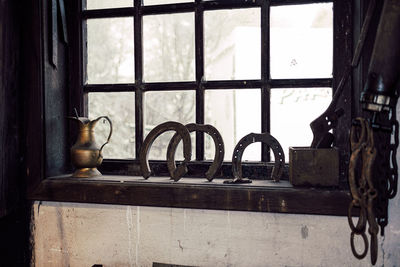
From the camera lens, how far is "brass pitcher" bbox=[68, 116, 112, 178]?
1350 millimetres

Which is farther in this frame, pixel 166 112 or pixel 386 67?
pixel 166 112

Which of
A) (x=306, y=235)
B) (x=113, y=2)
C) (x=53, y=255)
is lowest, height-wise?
(x=53, y=255)

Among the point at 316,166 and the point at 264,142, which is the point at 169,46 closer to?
the point at 264,142

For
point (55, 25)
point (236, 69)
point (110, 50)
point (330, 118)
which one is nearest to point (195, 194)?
point (330, 118)

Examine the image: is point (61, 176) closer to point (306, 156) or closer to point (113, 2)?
point (113, 2)

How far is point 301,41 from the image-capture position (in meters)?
1.43

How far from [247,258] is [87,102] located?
0.91 metres

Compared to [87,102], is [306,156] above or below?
below

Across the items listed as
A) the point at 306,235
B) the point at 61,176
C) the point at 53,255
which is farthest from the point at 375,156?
the point at 53,255

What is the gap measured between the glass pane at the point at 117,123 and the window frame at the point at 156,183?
8 centimetres

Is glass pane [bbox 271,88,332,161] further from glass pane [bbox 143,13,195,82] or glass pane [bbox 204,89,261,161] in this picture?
glass pane [bbox 143,13,195,82]

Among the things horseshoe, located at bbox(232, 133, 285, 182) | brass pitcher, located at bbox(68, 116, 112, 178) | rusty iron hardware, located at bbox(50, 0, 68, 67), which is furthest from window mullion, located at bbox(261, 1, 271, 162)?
rusty iron hardware, located at bbox(50, 0, 68, 67)

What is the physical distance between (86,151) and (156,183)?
1.01 ft

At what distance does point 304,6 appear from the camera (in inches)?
54.4
